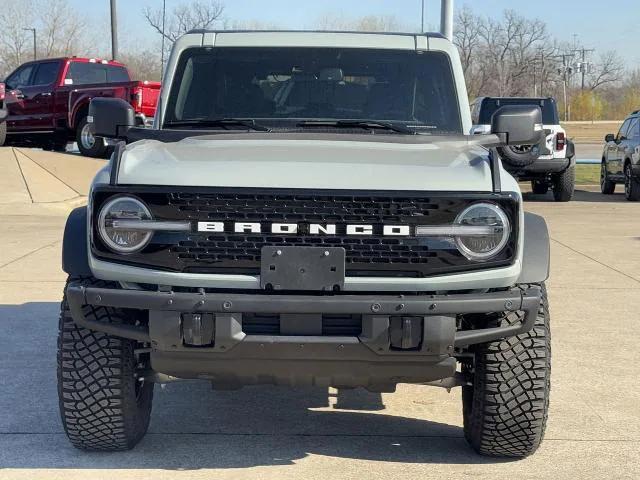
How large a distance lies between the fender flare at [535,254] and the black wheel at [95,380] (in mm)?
1610

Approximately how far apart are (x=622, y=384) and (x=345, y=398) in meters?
1.61

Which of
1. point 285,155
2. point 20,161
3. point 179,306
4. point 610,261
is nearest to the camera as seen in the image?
point 179,306

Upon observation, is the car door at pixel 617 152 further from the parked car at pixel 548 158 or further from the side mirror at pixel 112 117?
the side mirror at pixel 112 117

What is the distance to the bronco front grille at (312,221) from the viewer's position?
4004 mm

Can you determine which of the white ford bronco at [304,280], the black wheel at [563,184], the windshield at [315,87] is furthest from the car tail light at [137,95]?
the white ford bronco at [304,280]

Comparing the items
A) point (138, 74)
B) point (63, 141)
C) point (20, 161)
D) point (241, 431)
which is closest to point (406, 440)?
point (241, 431)

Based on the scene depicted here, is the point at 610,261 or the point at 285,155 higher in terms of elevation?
the point at 285,155

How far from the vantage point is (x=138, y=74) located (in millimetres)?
74938

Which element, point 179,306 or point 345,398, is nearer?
point 179,306

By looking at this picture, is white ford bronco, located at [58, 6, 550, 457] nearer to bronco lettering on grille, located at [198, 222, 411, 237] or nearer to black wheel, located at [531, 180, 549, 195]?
bronco lettering on grille, located at [198, 222, 411, 237]

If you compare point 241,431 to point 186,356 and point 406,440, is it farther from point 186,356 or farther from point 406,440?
point 186,356

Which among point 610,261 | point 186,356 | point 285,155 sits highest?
point 285,155

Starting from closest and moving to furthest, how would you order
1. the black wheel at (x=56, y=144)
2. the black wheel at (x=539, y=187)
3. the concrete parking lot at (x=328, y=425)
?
the concrete parking lot at (x=328, y=425)
the black wheel at (x=539, y=187)
the black wheel at (x=56, y=144)

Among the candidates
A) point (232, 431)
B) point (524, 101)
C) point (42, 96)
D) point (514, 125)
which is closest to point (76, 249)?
point (232, 431)
